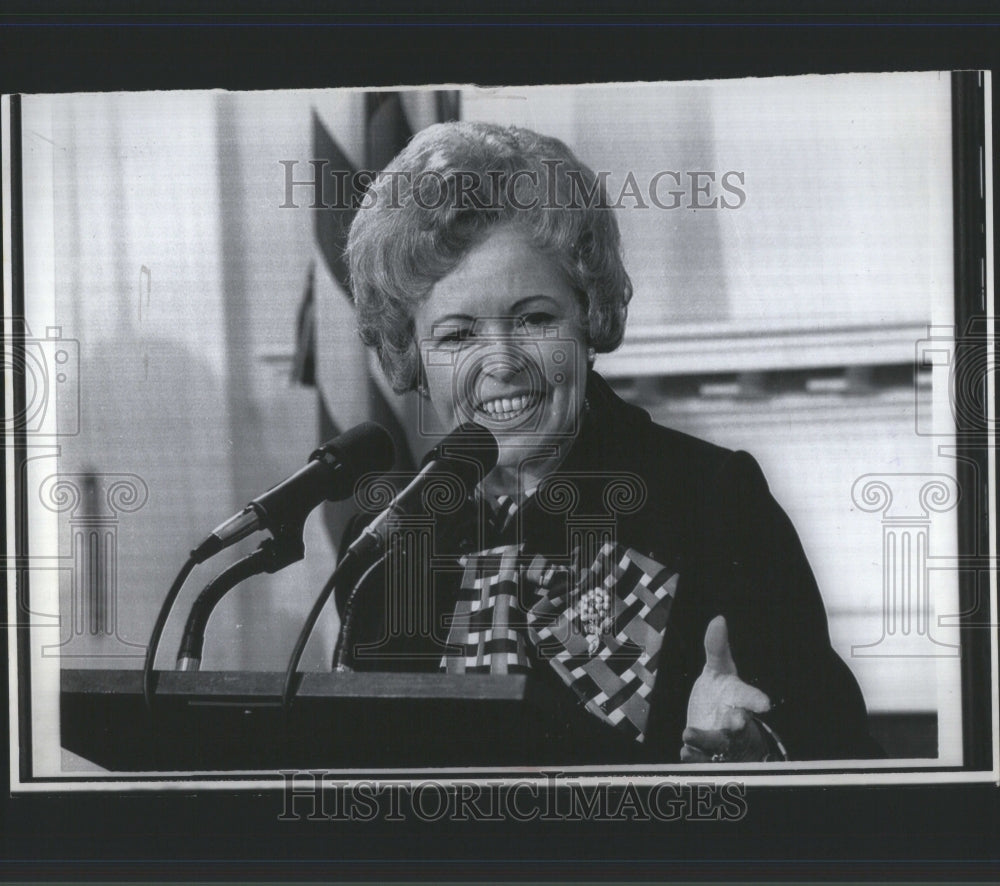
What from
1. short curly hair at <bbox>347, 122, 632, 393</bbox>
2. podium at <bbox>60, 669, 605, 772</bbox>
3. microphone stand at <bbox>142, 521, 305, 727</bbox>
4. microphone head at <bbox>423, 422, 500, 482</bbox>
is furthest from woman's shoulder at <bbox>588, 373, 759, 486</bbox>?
microphone stand at <bbox>142, 521, 305, 727</bbox>

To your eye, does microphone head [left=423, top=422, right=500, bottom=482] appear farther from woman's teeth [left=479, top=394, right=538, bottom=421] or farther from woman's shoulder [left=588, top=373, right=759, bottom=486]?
woman's shoulder [left=588, top=373, right=759, bottom=486]

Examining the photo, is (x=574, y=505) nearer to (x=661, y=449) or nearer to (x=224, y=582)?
(x=661, y=449)

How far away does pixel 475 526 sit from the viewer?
293cm

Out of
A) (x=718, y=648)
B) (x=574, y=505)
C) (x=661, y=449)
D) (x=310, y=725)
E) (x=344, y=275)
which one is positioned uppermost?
(x=344, y=275)

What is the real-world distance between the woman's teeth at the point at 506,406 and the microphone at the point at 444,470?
0.17ft

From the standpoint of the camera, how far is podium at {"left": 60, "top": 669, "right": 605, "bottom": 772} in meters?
2.88

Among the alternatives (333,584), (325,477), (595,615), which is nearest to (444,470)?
(325,477)

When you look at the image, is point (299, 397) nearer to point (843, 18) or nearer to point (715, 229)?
point (715, 229)

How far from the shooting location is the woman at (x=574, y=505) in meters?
2.89

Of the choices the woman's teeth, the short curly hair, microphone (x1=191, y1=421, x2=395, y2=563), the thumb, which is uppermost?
the short curly hair

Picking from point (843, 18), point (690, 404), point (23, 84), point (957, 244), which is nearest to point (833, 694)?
point (690, 404)

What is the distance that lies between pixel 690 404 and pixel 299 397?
1034 mm

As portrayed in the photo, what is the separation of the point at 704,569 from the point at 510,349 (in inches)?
30.0

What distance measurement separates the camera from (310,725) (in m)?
2.94
